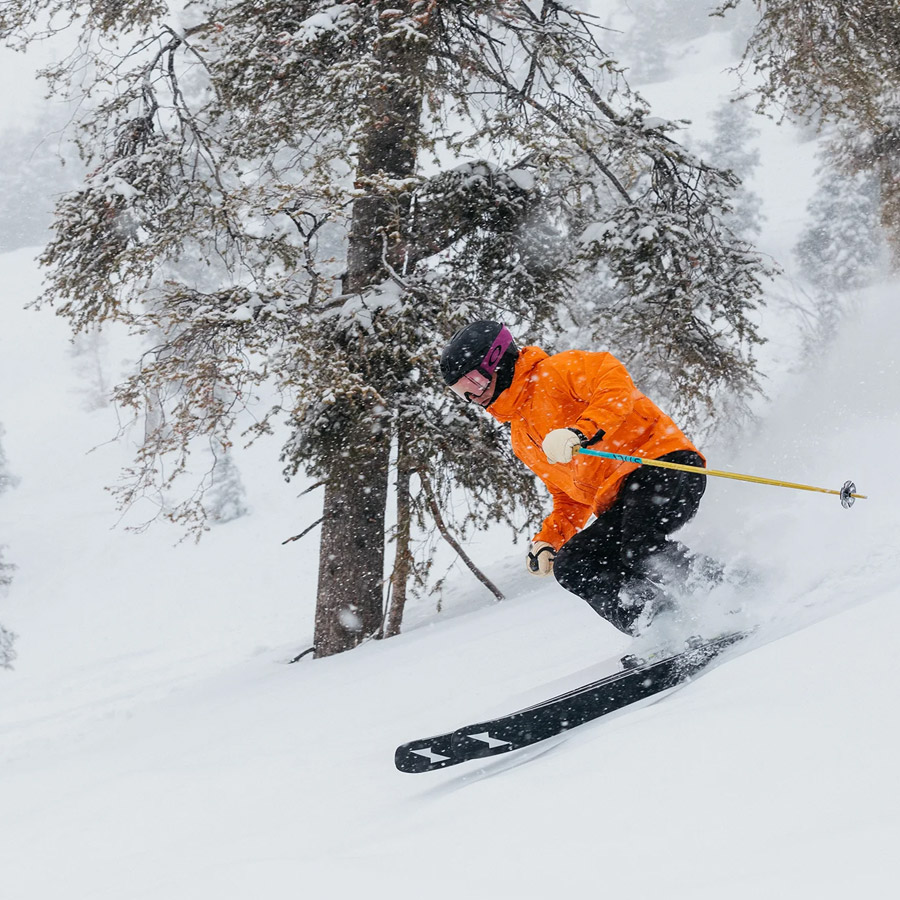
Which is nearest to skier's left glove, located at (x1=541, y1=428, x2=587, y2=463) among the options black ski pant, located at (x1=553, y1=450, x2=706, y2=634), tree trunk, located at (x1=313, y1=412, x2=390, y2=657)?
black ski pant, located at (x1=553, y1=450, x2=706, y2=634)

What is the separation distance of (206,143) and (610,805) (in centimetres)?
759

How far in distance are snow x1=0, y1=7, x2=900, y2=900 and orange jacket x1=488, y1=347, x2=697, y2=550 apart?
2.71ft

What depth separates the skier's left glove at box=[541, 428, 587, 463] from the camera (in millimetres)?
3600

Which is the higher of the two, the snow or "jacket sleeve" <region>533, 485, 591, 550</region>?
"jacket sleeve" <region>533, 485, 591, 550</region>

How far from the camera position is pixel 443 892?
6.57 feet

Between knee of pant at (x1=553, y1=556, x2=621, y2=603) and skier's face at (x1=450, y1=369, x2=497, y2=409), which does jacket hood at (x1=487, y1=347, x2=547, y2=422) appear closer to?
skier's face at (x1=450, y1=369, x2=497, y2=409)

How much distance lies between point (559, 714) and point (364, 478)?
15.7 ft

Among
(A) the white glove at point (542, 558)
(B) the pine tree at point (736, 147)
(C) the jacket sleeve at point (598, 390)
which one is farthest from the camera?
(B) the pine tree at point (736, 147)

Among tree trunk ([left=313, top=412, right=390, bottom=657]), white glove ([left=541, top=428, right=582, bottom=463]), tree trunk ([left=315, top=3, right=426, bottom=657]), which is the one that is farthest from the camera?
tree trunk ([left=313, top=412, right=390, bottom=657])

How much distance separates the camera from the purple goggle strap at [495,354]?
13.1 feet

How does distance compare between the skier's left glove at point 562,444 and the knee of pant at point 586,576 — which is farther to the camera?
the knee of pant at point 586,576

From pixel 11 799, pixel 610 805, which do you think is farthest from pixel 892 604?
pixel 11 799

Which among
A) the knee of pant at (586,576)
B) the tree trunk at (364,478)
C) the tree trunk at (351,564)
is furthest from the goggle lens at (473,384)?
the tree trunk at (351,564)

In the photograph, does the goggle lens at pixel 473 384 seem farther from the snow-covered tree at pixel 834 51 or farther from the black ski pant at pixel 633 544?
the snow-covered tree at pixel 834 51
